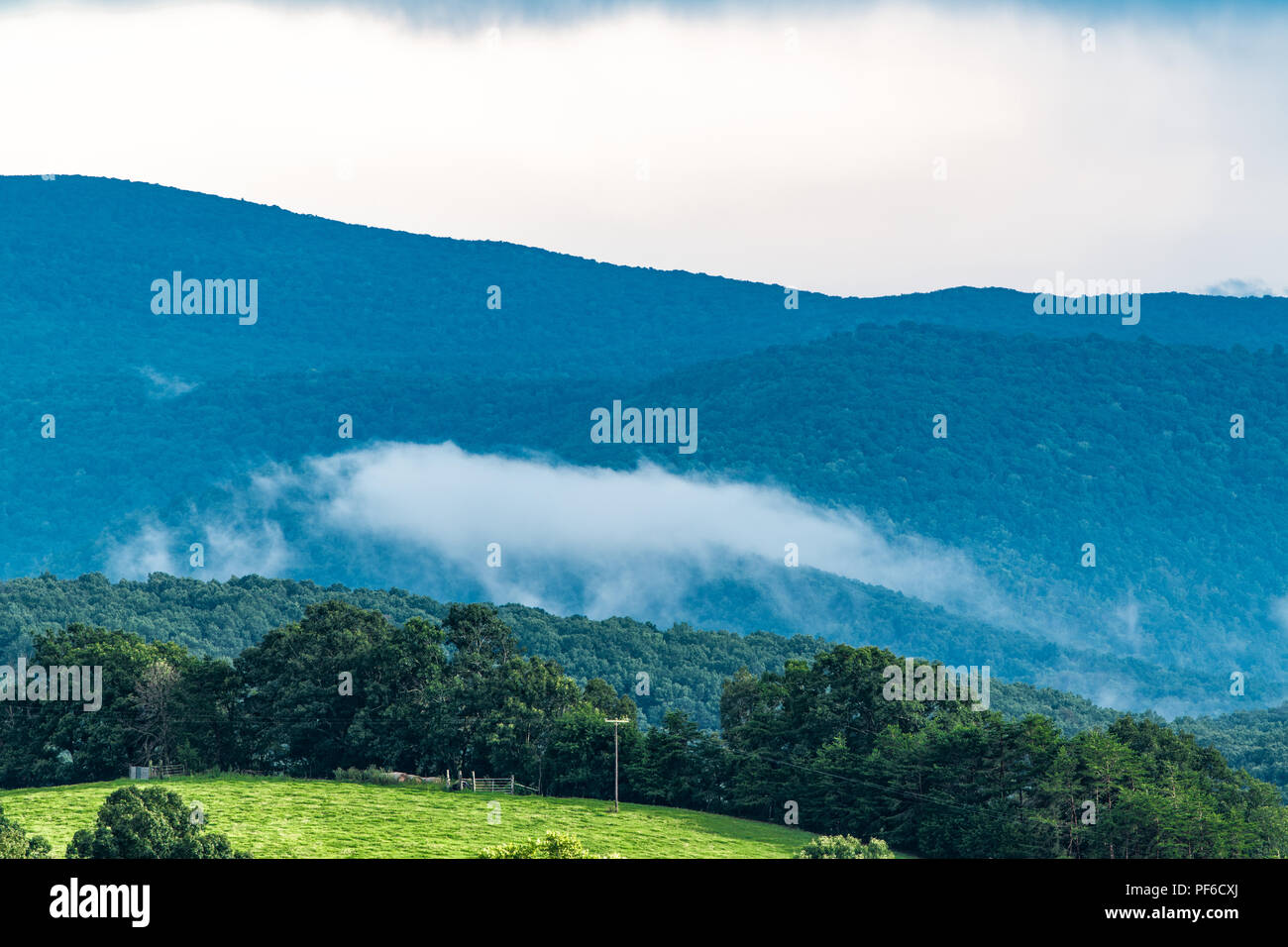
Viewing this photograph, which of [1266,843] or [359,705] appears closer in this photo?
[1266,843]

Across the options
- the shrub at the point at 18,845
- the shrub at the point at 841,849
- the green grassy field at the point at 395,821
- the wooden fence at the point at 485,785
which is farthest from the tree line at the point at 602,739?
the shrub at the point at 18,845

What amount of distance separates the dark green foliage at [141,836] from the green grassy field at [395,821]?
34.6ft

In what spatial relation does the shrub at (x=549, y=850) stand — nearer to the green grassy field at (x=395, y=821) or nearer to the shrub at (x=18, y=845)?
the shrub at (x=18, y=845)

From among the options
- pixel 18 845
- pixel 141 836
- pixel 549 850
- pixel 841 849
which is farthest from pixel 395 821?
pixel 549 850

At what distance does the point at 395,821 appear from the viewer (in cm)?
9488

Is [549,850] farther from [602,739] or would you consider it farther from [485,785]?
[602,739]

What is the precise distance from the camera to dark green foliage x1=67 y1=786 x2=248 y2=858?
6519 cm

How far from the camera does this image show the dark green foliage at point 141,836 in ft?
214

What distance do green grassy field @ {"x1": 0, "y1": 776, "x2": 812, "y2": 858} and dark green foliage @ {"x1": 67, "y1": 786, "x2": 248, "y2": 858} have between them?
10538 millimetres
